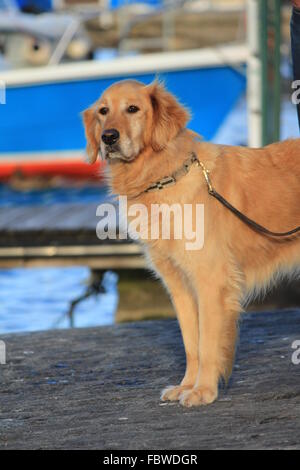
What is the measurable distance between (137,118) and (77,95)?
31.6 ft

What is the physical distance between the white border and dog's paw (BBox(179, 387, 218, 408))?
848 cm

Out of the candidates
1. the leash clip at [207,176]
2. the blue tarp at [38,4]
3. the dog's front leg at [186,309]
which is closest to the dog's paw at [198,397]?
the dog's front leg at [186,309]

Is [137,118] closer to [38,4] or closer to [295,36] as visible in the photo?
[295,36]

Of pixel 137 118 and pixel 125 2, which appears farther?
pixel 125 2

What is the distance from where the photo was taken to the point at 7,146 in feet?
50.4

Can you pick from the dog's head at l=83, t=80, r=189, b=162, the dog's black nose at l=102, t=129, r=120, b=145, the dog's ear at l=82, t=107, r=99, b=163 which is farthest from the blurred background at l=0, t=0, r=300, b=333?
the dog's black nose at l=102, t=129, r=120, b=145

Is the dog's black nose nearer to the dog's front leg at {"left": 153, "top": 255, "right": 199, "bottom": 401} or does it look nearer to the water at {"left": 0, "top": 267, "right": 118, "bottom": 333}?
the dog's front leg at {"left": 153, "top": 255, "right": 199, "bottom": 401}

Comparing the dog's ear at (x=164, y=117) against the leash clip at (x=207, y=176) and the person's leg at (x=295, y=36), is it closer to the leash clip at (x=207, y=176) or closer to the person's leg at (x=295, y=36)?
the leash clip at (x=207, y=176)

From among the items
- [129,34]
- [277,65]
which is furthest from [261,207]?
[129,34]

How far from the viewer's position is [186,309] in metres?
4.10

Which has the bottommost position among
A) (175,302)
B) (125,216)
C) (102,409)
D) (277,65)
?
(102,409)

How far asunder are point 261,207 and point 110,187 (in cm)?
73

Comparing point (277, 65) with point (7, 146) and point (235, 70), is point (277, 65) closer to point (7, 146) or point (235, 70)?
point (235, 70)

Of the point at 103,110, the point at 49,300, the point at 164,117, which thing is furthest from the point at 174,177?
the point at 49,300
